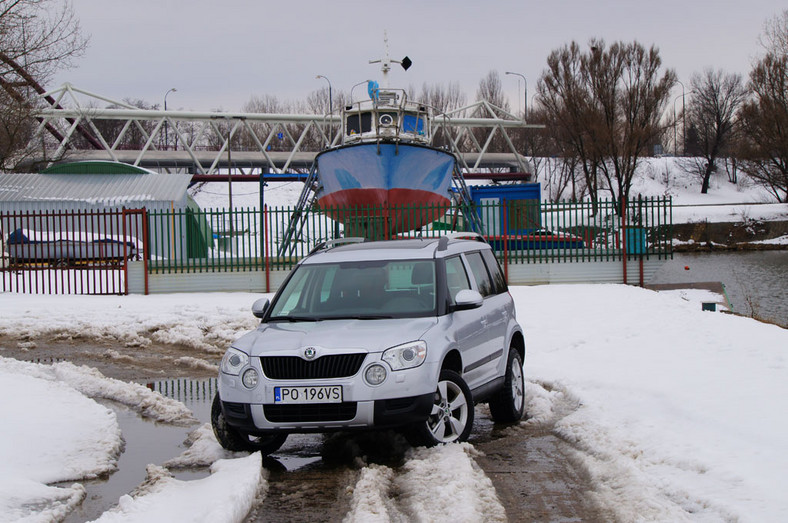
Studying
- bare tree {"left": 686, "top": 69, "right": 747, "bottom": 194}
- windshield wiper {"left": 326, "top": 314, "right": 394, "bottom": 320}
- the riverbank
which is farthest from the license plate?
bare tree {"left": 686, "top": 69, "right": 747, "bottom": 194}

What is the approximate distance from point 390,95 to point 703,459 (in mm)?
24624

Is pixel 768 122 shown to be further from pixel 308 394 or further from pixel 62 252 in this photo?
pixel 308 394

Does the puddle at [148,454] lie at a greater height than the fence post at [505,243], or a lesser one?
lesser

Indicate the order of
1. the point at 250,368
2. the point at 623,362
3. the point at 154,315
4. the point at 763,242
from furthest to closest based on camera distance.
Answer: the point at 763,242 → the point at 154,315 → the point at 623,362 → the point at 250,368

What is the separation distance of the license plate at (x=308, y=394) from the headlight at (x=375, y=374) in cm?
22

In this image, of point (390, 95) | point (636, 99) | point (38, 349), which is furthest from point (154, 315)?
point (636, 99)

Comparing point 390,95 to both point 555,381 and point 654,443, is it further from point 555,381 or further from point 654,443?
point 654,443

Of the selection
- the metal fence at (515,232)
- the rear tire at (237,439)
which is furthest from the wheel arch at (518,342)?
the metal fence at (515,232)

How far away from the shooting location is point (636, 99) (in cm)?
4806

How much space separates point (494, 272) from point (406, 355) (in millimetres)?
2692

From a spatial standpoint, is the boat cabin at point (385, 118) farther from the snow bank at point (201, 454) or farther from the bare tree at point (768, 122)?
the bare tree at point (768, 122)

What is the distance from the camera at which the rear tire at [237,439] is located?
6672 mm

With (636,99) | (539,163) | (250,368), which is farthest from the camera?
(539,163)

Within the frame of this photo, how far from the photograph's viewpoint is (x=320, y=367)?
242 inches
